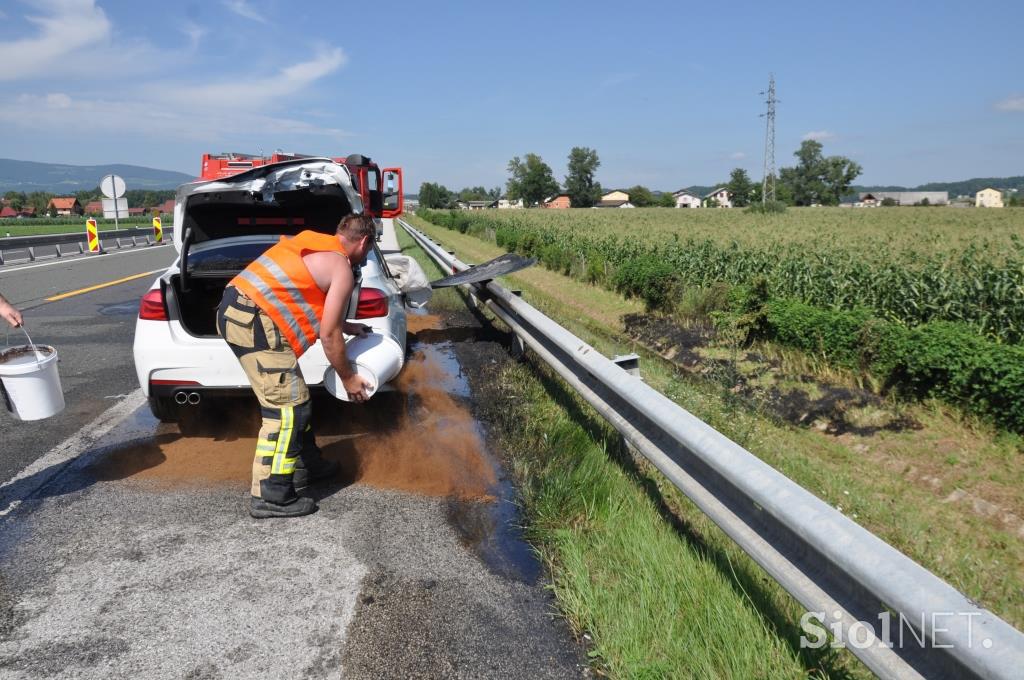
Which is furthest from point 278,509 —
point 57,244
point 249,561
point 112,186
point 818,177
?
point 818,177

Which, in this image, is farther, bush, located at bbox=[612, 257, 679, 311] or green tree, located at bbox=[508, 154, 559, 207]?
green tree, located at bbox=[508, 154, 559, 207]

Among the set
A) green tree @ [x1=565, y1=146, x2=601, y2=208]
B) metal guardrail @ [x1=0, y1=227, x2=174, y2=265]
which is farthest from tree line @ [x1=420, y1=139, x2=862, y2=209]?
metal guardrail @ [x1=0, y1=227, x2=174, y2=265]

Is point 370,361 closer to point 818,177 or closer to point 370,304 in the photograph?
point 370,304

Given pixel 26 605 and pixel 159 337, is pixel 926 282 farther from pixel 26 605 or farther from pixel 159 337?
pixel 26 605

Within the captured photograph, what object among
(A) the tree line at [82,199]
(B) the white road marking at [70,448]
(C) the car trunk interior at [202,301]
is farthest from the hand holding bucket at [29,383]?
(A) the tree line at [82,199]

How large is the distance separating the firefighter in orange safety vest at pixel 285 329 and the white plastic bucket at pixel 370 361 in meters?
0.16

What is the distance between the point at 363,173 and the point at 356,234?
10.2 metres

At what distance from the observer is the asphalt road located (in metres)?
2.79

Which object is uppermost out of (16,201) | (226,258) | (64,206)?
(16,201)

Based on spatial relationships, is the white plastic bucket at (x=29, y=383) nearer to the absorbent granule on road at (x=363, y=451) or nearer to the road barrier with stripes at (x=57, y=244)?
the absorbent granule on road at (x=363, y=451)

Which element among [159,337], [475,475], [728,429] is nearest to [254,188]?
[159,337]

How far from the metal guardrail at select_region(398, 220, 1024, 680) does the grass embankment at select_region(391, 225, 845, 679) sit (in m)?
0.28

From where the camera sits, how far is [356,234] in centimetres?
405

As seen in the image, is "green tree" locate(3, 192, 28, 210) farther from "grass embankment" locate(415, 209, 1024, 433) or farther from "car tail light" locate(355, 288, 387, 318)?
"car tail light" locate(355, 288, 387, 318)
